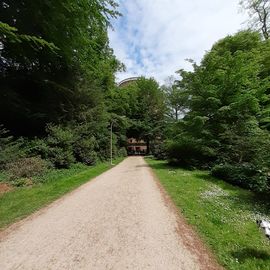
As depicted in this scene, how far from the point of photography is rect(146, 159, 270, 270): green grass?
160 inches

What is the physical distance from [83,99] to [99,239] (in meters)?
16.1

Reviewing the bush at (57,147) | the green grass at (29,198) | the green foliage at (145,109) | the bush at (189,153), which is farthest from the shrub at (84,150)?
the green foliage at (145,109)

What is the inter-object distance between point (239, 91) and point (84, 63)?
1126cm

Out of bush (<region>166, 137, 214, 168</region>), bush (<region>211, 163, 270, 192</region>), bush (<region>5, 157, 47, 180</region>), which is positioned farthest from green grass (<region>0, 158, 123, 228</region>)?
bush (<region>166, 137, 214, 168</region>)

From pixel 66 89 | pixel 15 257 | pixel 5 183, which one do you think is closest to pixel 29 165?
pixel 5 183

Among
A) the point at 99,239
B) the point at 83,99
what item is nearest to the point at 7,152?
the point at 83,99

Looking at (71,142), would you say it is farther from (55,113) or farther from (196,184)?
(196,184)

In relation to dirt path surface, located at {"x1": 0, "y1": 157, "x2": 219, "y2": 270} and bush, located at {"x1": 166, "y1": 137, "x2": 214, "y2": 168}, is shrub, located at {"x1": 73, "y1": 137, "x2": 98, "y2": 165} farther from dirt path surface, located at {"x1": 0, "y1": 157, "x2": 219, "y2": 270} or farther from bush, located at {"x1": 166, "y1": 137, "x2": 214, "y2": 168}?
dirt path surface, located at {"x1": 0, "y1": 157, "x2": 219, "y2": 270}

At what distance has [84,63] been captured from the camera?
17.6 m

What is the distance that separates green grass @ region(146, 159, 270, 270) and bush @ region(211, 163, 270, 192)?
58 centimetres

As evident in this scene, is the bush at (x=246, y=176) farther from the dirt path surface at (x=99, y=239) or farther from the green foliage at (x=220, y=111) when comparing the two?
the dirt path surface at (x=99, y=239)

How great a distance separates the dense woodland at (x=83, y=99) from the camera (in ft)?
38.7

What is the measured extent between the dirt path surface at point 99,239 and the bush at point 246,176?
4.34 m

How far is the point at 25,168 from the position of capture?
12.0 m
